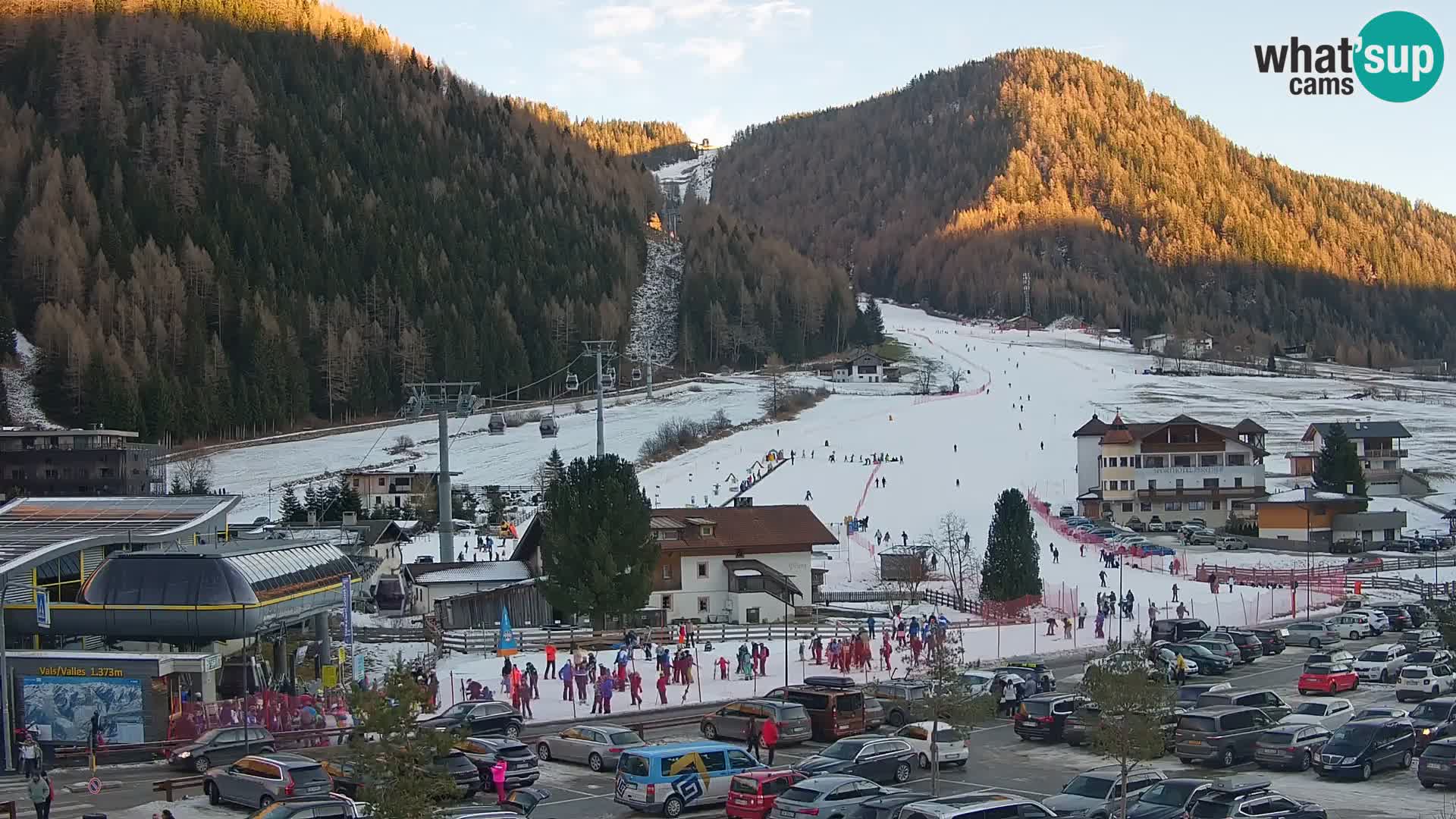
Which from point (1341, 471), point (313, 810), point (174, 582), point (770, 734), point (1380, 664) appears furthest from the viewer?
point (1341, 471)

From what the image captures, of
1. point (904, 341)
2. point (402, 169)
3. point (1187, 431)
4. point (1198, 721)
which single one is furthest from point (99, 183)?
point (1198, 721)

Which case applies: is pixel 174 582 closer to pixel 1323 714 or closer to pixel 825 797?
pixel 825 797

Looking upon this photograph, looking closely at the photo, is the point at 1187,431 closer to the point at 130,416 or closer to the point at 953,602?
the point at 953,602

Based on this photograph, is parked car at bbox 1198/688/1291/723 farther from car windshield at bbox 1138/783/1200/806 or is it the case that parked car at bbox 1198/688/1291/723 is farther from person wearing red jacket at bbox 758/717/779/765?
person wearing red jacket at bbox 758/717/779/765

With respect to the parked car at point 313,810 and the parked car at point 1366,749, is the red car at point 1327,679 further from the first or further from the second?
the parked car at point 313,810

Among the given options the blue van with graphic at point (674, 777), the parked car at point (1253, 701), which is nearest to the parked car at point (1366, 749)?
the parked car at point (1253, 701)

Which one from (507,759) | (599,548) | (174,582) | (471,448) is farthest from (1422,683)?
(471,448)

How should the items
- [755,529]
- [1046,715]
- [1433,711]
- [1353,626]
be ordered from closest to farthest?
[1433,711]
[1046,715]
[1353,626]
[755,529]
